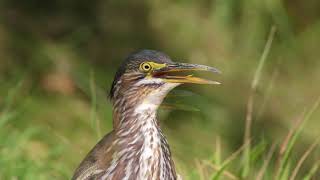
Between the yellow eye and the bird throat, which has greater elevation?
the yellow eye

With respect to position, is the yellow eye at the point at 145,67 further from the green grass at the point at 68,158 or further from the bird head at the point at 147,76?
the green grass at the point at 68,158

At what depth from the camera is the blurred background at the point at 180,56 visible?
1073cm

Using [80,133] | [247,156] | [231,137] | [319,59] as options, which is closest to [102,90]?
[80,133]

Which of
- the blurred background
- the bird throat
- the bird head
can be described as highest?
the bird head

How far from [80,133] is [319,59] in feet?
7.82

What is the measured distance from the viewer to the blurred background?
10734 millimetres

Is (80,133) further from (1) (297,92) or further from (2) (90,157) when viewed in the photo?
(2) (90,157)

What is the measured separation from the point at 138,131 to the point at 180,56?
4.37 metres

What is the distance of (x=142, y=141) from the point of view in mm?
7113

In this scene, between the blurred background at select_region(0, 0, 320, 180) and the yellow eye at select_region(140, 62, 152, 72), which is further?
the blurred background at select_region(0, 0, 320, 180)

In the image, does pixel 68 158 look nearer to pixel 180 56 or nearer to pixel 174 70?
pixel 180 56

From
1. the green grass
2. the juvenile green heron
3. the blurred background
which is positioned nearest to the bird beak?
the juvenile green heron

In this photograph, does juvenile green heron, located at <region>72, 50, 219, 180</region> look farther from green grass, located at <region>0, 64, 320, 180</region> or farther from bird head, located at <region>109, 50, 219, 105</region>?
green grass, located at <region>0, 64, 320, 180</region>

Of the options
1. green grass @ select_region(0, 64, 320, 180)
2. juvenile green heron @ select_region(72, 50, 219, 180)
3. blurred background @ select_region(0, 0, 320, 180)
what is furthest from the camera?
blurred background @ select_region(0, 0, 320, 180)
